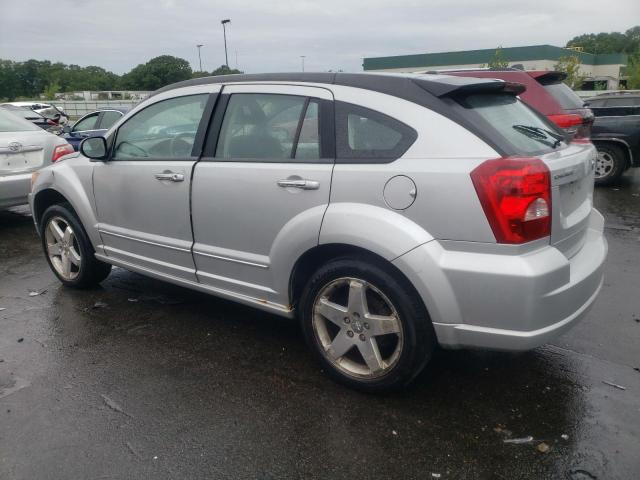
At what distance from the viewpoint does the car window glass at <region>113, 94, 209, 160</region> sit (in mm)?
3797

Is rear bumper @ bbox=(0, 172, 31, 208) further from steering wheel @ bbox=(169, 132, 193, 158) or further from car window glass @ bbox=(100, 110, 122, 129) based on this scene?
car window glass @ bbox=(100, 110, 122, 129)

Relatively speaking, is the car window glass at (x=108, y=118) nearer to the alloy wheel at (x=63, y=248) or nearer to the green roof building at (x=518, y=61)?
the alloy wheel at (x=63, y=248)

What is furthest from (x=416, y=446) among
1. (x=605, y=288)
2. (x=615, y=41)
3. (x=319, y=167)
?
(x=615, y=41)

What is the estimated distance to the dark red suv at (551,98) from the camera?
7.03m

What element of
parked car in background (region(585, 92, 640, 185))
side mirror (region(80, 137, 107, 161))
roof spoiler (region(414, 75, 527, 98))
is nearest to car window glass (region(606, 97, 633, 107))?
parked car in background (region(585, 92, 640, 185))

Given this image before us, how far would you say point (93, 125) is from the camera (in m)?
13.2

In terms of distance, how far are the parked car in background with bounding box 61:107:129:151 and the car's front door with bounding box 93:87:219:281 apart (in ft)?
28.6

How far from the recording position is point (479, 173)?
2539mm

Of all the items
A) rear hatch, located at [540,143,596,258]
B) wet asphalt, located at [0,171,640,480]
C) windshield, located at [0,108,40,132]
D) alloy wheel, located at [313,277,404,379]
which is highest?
windshield, located at [0,108,40,132]

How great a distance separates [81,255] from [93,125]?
9595mm

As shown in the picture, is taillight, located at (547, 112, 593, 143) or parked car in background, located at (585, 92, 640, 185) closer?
taillight, located at (547, 112, 593, 143)

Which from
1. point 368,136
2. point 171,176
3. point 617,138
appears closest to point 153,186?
point 171,176

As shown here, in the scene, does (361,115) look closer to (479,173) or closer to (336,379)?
(479,173)

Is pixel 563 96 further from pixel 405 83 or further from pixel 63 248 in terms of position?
pixel 63 248
